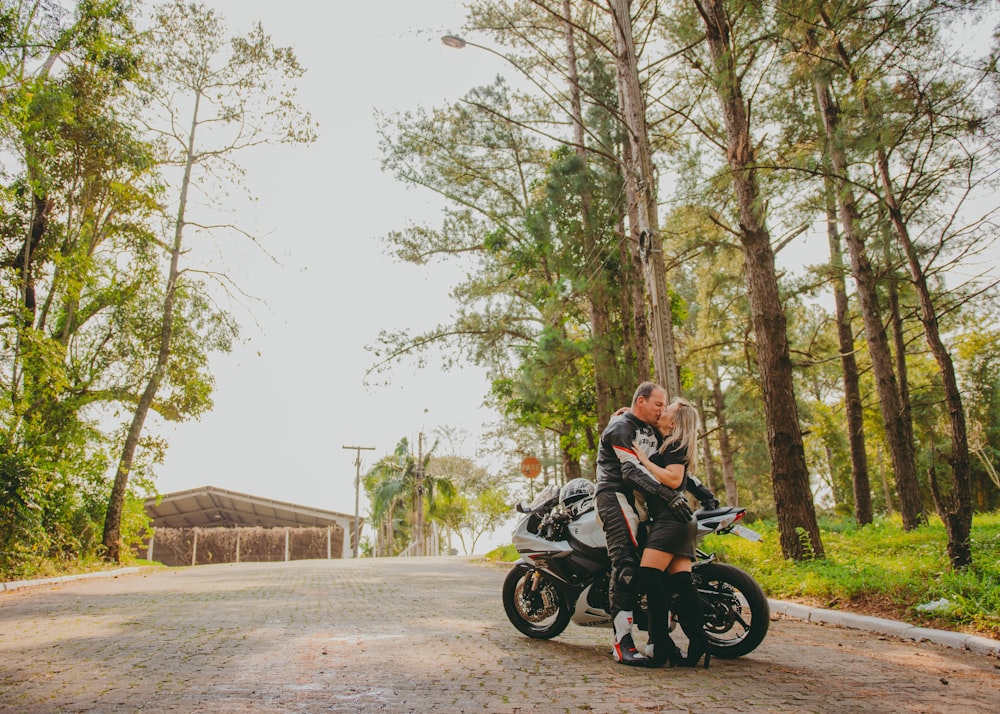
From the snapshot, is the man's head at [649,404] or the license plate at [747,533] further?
the man's head at [649,404]

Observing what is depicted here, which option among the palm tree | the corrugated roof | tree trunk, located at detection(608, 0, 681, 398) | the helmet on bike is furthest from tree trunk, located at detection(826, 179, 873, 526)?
the palm tree

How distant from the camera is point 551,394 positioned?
1759 cm

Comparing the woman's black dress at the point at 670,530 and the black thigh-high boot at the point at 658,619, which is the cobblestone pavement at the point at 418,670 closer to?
the black thigh-high boot at the point at 658,619

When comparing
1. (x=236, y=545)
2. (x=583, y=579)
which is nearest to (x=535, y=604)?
A: (x=583, y=579)

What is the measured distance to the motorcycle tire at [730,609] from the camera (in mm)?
4395

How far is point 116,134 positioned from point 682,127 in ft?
43.8

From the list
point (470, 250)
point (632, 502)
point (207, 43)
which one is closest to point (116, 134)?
point (207, 43)

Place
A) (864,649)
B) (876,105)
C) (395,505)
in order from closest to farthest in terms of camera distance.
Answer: (864,649) → (876,105) → (395,505)

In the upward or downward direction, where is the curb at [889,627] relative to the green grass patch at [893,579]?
downward

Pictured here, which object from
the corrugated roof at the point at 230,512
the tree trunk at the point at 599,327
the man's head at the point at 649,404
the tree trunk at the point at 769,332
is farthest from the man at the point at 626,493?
the corrugated roof at the point at 230,512

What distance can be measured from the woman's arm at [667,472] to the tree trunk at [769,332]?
17.4 feet

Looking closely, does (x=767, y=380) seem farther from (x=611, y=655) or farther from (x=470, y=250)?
(x=470, y=250)

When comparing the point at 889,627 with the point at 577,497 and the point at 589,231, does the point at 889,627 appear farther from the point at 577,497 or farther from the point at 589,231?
the point at 589,231

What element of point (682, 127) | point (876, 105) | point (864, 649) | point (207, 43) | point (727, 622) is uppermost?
point (207, 43)
